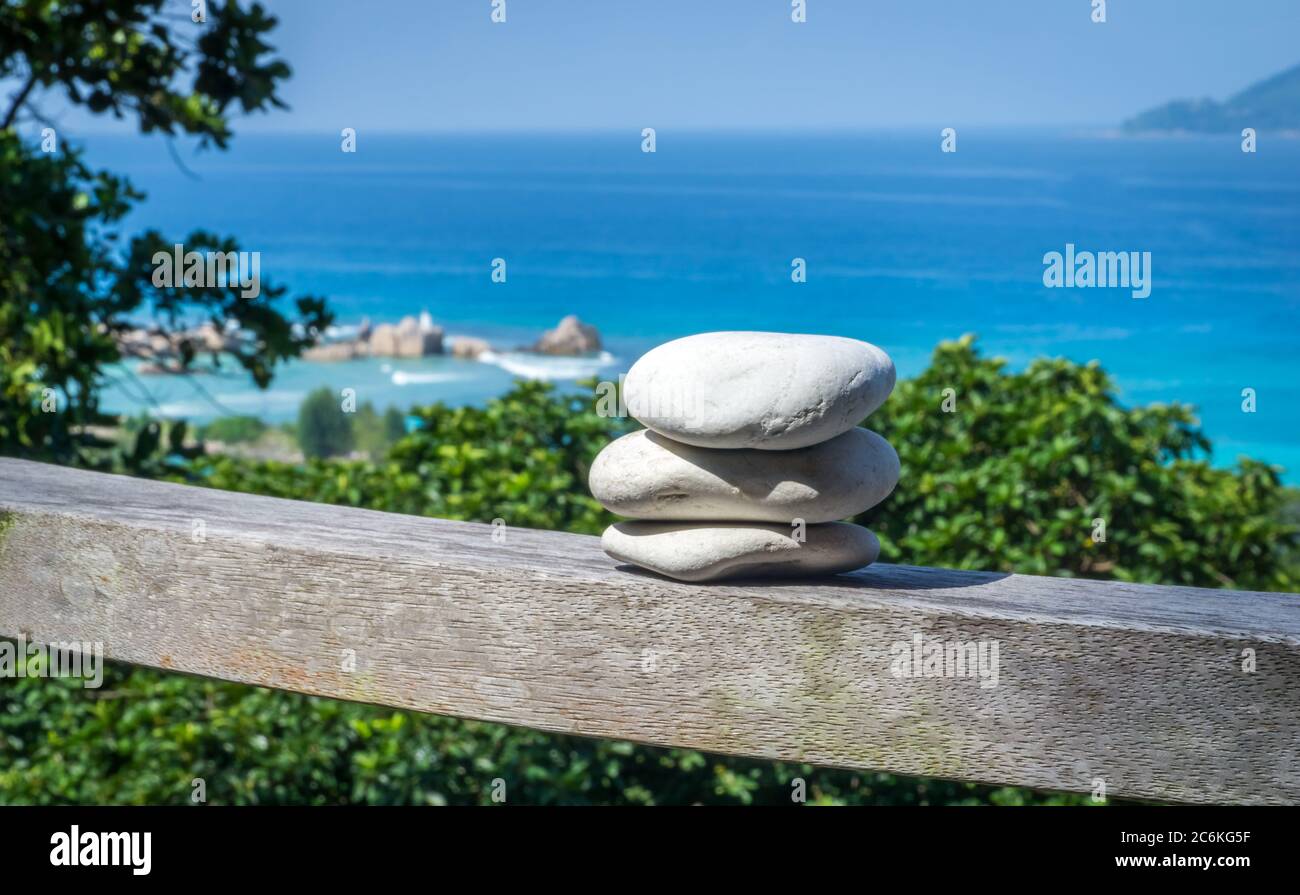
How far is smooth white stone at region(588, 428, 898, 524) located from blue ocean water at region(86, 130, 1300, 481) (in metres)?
11.9

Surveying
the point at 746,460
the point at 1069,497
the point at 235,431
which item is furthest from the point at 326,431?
the point at 746,460

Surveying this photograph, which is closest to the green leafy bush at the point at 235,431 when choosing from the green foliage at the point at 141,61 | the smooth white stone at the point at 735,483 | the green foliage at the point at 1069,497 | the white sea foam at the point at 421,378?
the white sea foam at the point at 421,378

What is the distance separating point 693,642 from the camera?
136 cm

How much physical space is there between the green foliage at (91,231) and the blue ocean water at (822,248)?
904 cm

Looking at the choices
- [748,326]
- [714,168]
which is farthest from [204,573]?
[714,168]

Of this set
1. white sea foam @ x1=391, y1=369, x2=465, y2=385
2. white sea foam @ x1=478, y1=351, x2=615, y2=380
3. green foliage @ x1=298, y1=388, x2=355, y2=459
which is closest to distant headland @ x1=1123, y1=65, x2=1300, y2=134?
white sea foam @ x1=478, y1=351, x2=615, y2=380

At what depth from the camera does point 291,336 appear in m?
3.98

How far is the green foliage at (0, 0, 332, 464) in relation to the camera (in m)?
3.45

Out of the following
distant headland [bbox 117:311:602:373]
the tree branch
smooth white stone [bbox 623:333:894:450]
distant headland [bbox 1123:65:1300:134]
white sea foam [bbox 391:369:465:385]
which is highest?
distant headland [bbox 1123:65:1300:134]

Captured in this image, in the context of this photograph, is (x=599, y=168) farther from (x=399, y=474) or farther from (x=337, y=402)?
(x=399, y=474)

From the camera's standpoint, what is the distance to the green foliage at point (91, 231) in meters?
3.45

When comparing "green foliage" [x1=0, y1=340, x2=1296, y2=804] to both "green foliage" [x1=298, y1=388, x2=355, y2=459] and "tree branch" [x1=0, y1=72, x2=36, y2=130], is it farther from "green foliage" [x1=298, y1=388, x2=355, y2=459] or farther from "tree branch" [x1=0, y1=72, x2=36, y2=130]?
"green foliage" [x1=298, y1=388, x2=355, y2=459]

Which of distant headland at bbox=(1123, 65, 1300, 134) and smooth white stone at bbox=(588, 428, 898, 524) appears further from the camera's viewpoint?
distant headland at bbox=(1123, 65, 1300, 134)

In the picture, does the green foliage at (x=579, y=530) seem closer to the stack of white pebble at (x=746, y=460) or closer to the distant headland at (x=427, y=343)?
the stack of white pebble at (x=746, y=460)
